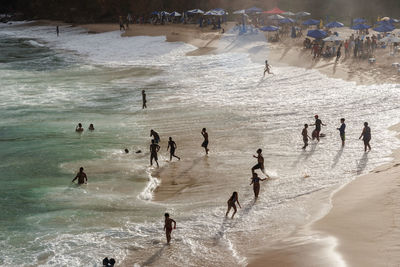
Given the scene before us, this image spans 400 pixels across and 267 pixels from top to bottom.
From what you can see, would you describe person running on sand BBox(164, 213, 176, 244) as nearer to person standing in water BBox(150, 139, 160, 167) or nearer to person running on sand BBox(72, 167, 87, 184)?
person running on sand BBox(72, 167, 87, 184)

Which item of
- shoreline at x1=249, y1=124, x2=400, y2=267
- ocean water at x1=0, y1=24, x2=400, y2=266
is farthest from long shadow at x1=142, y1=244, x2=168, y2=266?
shoreline at x1=249, y1=124, x2=400, y2=267

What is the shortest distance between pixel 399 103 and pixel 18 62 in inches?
1241

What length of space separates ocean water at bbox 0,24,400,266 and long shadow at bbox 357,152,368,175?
0.10 m

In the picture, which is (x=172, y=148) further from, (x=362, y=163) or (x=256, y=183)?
(x=362, y=163)

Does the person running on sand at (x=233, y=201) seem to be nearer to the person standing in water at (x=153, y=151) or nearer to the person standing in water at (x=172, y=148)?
the person standing in water at (x=153, y=151)

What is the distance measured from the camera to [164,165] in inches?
751

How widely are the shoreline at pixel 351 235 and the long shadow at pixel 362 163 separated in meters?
1.93

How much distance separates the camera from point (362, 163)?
58.2 ft

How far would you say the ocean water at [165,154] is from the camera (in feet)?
43.3

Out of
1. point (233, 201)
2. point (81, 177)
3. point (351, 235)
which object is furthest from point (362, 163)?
point (81, 177)

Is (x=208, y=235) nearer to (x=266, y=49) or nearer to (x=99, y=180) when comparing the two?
(x=99, y=180)

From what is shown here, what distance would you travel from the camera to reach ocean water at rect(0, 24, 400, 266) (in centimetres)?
1320

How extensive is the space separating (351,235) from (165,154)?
965cm

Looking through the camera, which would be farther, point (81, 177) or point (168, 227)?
point (81, 177)
